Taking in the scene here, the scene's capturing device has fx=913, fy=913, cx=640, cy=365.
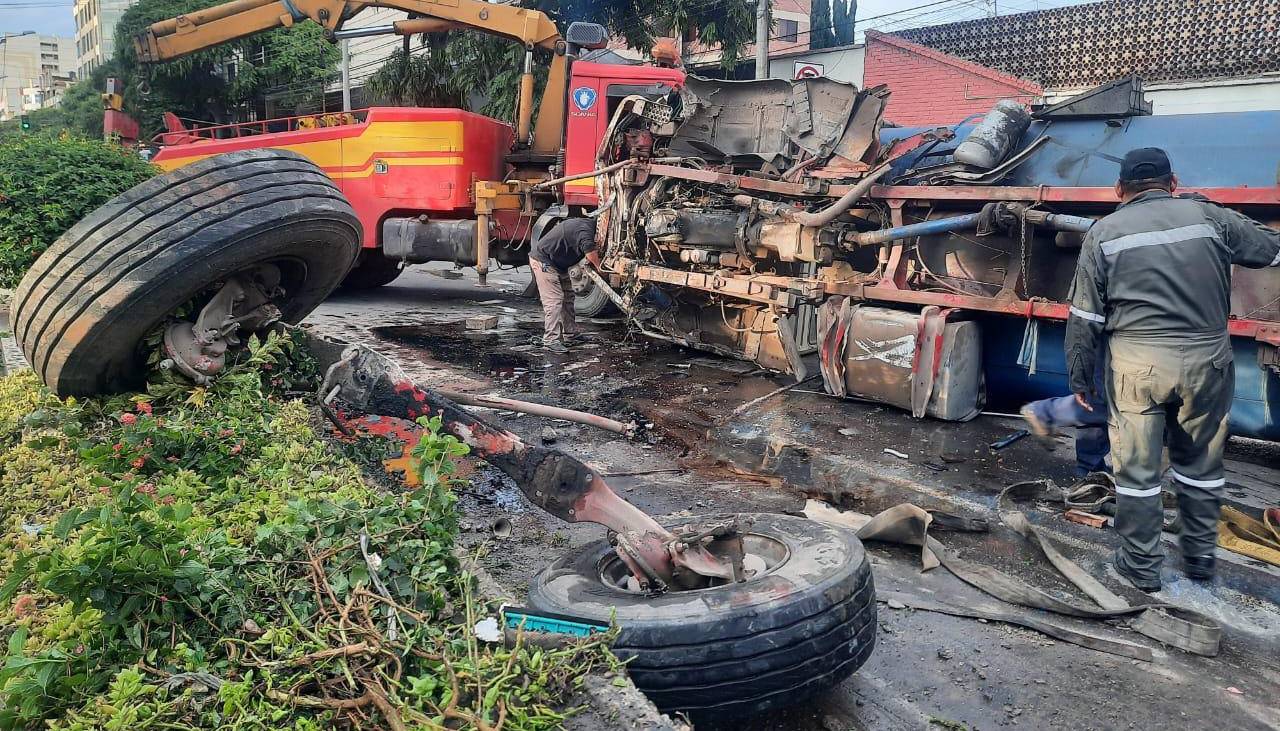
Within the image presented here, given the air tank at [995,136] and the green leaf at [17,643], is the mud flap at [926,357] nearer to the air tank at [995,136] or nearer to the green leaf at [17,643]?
the air tank at [995,136]

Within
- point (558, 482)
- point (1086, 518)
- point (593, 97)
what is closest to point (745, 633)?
point (558, 482)

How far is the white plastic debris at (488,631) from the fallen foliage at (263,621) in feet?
0.08

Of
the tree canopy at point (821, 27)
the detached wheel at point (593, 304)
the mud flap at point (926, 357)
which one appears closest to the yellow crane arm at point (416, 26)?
the detached wheel at point (593, 304)

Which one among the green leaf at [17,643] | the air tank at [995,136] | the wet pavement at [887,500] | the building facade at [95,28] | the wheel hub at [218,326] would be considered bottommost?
the wet pavement at [887,500]

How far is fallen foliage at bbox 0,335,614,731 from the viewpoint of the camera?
1.54 meters

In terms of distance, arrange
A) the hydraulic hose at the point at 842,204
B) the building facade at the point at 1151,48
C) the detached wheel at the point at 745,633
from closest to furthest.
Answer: the detached wheel at the point at 745,633, the hydraulic hose at the point at 842,204, the building facade at the point at 1151,48

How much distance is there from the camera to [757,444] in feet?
16.7

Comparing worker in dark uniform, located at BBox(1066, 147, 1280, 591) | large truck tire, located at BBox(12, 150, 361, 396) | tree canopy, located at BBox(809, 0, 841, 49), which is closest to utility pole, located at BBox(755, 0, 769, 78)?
tree canopy, located at BBox(809, 0, 841, 49)

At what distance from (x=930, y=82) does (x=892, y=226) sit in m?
13.5

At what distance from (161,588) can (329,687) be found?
0.41 metres

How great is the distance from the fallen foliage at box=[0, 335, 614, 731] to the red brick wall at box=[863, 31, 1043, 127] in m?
16.5

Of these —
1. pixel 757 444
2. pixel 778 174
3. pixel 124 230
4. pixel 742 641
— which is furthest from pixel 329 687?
pixel 778 174

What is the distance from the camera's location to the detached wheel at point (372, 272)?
11.2 metres

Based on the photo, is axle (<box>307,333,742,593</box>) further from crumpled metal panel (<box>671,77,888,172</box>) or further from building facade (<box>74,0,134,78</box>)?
building facade (<box>74,0,134,78</box>)
